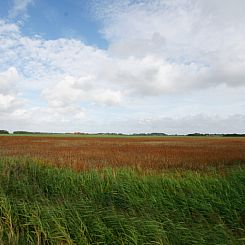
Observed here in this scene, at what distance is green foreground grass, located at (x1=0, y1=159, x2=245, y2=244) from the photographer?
5.40 metres

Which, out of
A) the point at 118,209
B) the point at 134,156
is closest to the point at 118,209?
the point at 118,209

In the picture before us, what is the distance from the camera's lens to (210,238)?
16.9ft

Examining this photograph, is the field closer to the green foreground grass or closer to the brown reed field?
the green foreground grass

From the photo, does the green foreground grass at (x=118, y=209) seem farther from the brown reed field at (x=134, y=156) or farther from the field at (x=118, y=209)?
the brown reed field at (x=134, y=156)

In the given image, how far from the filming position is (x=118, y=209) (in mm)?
7172

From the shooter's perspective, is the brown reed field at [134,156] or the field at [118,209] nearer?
the field at [118,209]

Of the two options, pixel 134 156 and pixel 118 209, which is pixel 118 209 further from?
pixel 134 156

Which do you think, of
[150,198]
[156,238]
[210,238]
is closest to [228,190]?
[150,198]

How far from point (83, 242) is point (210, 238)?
2.39 metres

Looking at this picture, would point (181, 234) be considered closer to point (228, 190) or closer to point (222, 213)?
point (222, 213)

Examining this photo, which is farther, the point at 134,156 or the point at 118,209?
the point at 134,156

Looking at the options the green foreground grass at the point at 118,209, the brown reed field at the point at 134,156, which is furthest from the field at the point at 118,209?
the brown reed field at the point at 134,156

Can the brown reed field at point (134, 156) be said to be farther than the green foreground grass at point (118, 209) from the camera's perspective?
Yes

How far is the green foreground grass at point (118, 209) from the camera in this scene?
17.7 ft
